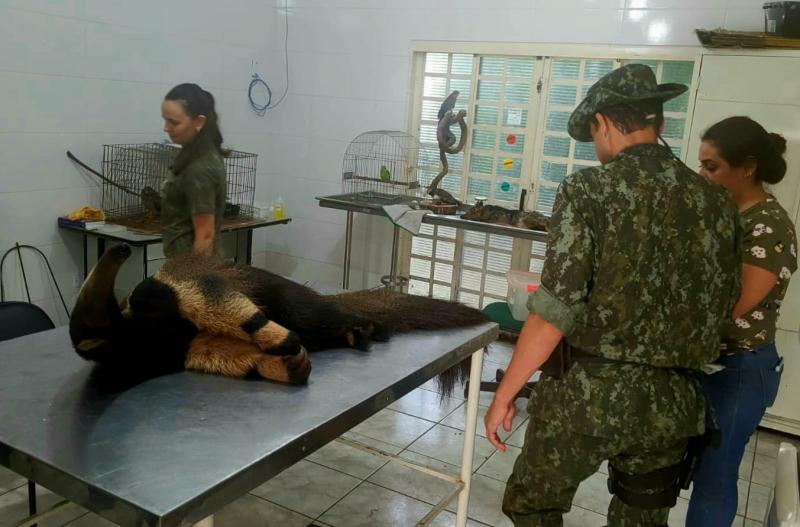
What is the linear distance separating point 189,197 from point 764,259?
1.94 m

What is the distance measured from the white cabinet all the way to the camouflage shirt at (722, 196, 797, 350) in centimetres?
144

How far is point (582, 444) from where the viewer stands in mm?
1741

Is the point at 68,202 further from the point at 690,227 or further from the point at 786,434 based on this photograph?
the point at 786,434

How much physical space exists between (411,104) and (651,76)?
129 inches

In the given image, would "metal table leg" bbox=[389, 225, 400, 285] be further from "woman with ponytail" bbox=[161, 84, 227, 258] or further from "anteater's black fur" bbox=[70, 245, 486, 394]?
"anteater's black fur" bbox=[70, 245, 486, 394]

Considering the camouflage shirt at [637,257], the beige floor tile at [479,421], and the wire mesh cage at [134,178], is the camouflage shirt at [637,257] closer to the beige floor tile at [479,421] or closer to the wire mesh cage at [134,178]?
the beige floor tile at [479,421]

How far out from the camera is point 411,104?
4.86 m

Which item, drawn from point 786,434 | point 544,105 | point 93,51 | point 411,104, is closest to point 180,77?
point 93,51

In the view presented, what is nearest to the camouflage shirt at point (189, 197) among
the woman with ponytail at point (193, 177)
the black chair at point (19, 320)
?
the woman with ponytail at point (193, 177)

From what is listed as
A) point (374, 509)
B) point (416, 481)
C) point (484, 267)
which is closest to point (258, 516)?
point (374, 509)

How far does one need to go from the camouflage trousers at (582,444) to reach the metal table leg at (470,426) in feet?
1.41

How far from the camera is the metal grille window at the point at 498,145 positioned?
4.40m

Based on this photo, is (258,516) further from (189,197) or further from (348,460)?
(189,197)

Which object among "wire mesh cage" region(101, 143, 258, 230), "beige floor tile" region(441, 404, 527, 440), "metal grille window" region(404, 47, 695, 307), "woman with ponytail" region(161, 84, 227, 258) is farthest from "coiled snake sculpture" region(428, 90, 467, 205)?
"woman with ponytail" region(161, 84, 227, 258)
